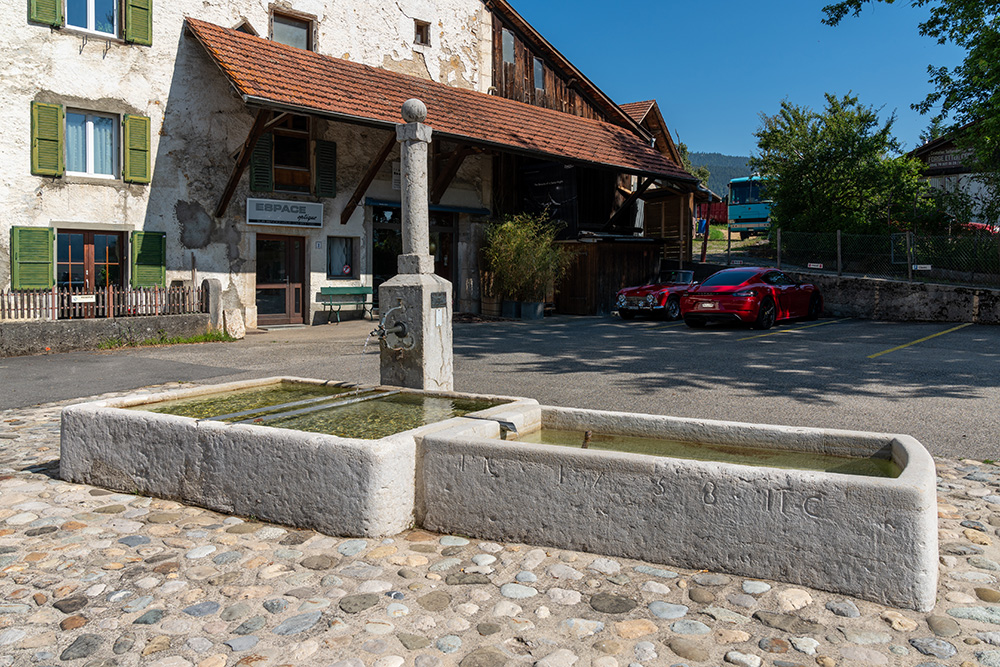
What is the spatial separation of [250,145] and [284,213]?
2119mm

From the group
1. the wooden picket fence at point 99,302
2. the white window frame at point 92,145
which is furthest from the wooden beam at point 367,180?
the white window frame at point 92,145

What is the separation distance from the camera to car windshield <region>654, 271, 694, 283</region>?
2058cm

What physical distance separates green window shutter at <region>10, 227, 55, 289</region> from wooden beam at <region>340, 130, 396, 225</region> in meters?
6.61

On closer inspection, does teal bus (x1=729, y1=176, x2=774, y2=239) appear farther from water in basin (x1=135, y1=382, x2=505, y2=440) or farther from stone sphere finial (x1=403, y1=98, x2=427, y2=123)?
water in basin (x1=135, y1=382, x2=505, y2=440)

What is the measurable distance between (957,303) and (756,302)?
6.11 meters

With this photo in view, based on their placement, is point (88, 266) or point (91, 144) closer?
point (91, 144)

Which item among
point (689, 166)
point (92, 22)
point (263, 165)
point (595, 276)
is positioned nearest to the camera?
point (92, 22)

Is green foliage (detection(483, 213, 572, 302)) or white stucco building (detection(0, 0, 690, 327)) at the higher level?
white stucco building (detection(0, 0, 690, 327))

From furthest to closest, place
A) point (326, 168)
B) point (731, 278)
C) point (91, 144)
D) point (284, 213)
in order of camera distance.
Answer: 1. point (326, 168)
2. point (284, 213)
3. point (731, 278)
4. point (91, 144)

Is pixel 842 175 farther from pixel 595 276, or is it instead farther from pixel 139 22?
pixel 139 22

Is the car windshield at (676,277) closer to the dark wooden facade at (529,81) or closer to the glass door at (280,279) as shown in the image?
the dark wooden facade at (529,81)

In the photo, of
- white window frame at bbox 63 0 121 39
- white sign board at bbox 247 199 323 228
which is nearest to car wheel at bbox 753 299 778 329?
white sign board at bbox 247 199 323 228

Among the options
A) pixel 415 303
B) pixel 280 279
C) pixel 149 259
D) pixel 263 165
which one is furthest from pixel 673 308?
pixel 415 303

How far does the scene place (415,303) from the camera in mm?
6535
